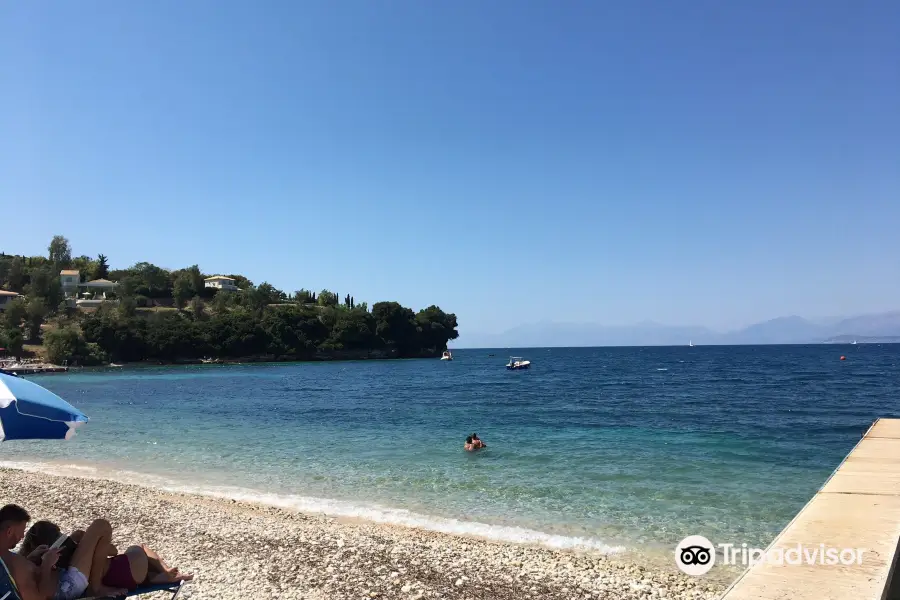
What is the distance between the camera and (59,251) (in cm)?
17075

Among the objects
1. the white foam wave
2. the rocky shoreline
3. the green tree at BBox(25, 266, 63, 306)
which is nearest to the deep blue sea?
the white foam wave

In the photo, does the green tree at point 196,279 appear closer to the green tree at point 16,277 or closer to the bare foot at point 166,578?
the green tree at point 16,277

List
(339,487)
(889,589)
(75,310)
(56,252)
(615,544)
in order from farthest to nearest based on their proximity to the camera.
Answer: (56,252)
(75,310)
(339,487)
(615,544)
(889,589)

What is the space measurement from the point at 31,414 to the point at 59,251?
201 m

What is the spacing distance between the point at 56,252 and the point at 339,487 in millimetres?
193450

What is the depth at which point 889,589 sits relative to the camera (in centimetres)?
618

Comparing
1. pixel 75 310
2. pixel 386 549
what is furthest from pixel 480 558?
pixel 75 310

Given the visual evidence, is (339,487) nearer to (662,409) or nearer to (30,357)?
(662,409)

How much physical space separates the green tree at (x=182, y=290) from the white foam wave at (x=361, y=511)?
487 ft

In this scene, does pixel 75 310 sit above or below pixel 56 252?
below

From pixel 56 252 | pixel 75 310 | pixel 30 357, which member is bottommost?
pixel 30 357

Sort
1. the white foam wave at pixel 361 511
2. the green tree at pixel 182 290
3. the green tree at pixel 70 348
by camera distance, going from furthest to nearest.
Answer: the green tree at pixel 182 290
the green tree at pixel 70 348
the white foam wave at pixel 361 511

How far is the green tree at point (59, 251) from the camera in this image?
557 ft

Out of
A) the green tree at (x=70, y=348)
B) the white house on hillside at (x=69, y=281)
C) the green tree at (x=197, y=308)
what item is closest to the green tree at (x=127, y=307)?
the green tree at (x=197, y=308)
